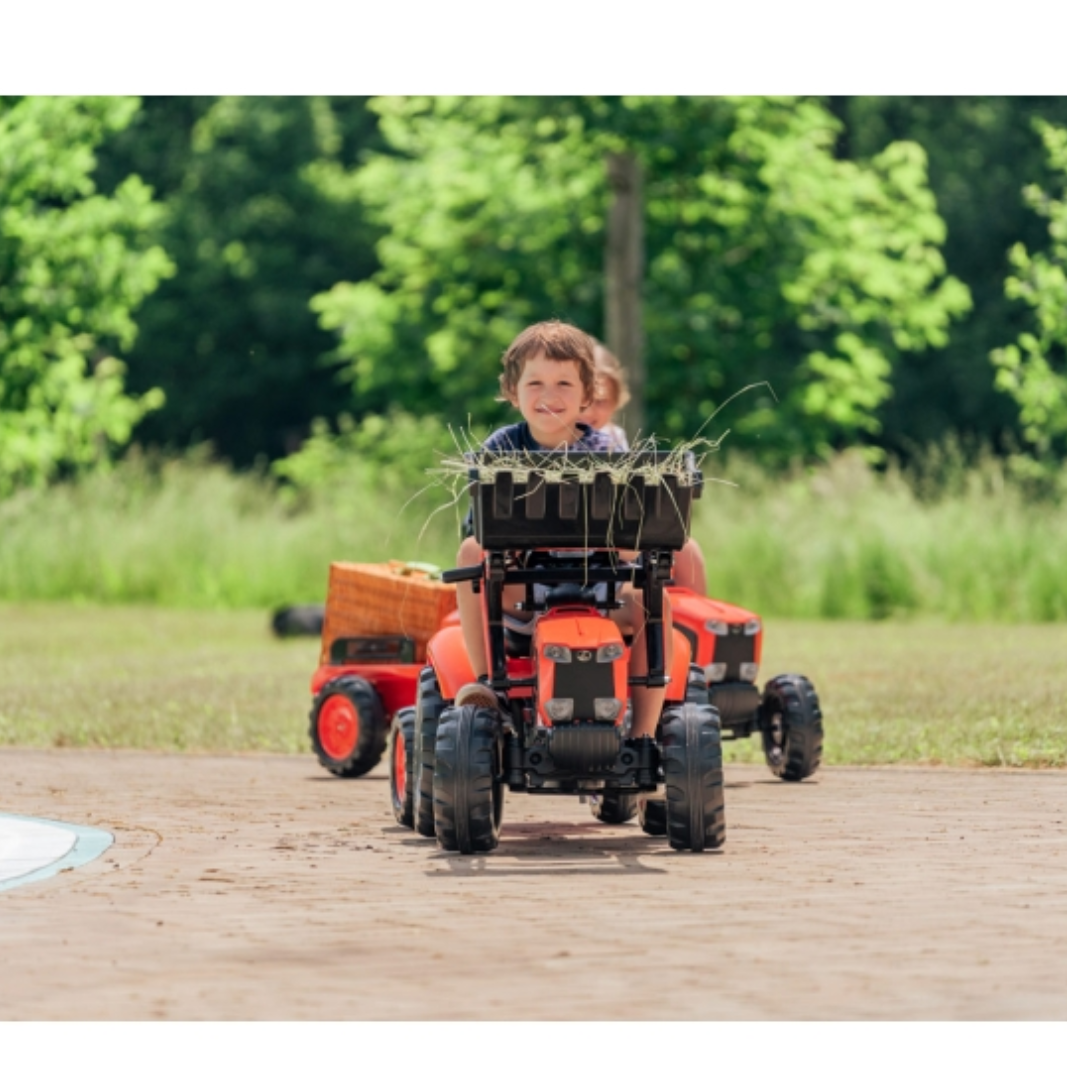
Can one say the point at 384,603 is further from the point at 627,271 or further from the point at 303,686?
the point at 627,271

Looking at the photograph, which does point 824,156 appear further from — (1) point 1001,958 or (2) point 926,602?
(1) point 1001,958

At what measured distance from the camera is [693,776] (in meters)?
8.55

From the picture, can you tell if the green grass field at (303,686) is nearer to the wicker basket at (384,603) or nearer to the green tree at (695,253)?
the wicker basket at (384,603)

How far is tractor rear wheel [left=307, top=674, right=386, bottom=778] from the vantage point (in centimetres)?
1184

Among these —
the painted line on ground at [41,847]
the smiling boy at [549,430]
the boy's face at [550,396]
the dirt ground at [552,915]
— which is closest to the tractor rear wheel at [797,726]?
the dirt ground at [552,915]

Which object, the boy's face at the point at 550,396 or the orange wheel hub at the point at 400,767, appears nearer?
the boy's face at the point at 550,396

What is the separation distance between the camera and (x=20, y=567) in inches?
1139

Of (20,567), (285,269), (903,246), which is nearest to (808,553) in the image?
(20,567)

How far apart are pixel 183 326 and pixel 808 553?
29.0m

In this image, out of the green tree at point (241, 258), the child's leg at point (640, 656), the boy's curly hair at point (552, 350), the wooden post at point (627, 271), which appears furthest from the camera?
the green tree at point (241, 258)

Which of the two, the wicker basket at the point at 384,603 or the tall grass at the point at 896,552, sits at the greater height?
the tall grass at the point at 896,552

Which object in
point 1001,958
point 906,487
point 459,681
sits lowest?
point 1001,958

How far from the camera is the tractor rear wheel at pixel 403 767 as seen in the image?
9477mm

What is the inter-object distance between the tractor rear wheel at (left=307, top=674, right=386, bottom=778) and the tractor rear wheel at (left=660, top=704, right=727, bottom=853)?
3.36m
